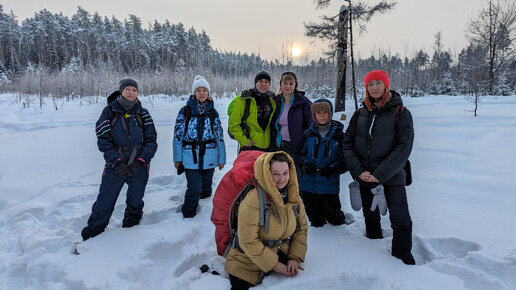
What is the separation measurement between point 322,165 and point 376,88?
97 centimetres

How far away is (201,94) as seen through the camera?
331 centimetres

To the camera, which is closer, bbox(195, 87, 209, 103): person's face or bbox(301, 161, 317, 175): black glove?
bbox(301, 161, 317, 175): black glove

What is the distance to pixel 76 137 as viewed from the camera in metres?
7.35

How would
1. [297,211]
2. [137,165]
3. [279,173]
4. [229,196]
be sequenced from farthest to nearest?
[137,165] → [229,196] → [297,211] → [279,173]

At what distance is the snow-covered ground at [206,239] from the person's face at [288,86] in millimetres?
1658

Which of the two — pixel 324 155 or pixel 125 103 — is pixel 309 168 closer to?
pixel 324 155

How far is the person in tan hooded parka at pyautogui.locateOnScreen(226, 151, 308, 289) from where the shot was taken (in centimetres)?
197

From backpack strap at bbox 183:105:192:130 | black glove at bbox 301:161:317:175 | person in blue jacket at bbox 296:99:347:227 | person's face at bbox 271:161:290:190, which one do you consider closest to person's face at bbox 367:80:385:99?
person in blue jacket at bbox 296:99:347:227

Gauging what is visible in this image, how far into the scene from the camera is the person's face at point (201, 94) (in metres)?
3.31

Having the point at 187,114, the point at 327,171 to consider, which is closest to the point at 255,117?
the point at 187,114

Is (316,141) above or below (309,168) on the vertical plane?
above

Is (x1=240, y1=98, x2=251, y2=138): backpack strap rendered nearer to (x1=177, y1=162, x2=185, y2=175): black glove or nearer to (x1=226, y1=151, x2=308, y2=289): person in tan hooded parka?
(x1=177, y1=162, x2=185, y2=175): black glove

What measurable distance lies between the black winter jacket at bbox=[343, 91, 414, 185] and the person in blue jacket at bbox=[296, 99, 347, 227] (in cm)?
31

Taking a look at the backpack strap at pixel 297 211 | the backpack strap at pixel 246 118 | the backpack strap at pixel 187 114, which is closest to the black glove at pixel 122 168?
the backpack strap at pixel 187 114
